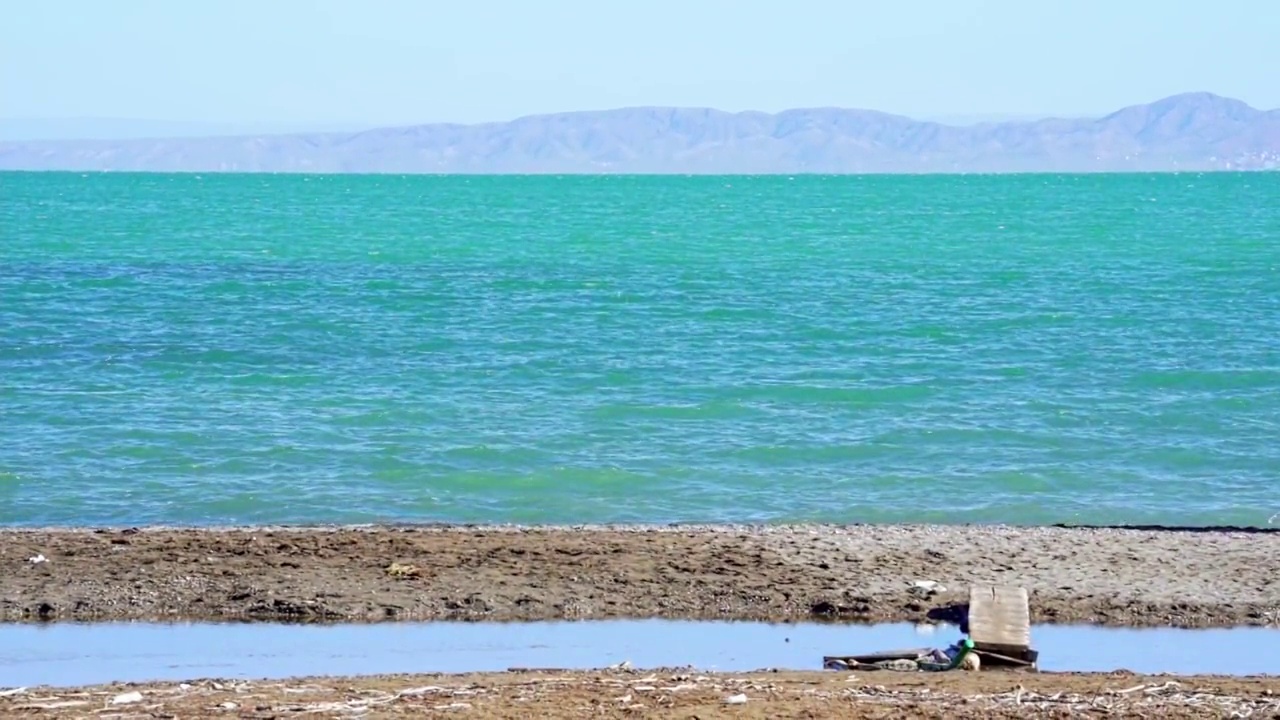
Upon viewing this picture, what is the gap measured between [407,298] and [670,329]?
813cm

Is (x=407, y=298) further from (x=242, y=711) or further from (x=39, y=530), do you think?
(x=242, y=711)

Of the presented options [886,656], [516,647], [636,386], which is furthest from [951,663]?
[636,386]

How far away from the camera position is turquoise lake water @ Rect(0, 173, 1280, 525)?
18.9 metres

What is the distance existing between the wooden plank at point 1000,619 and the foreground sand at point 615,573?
16.8 inches

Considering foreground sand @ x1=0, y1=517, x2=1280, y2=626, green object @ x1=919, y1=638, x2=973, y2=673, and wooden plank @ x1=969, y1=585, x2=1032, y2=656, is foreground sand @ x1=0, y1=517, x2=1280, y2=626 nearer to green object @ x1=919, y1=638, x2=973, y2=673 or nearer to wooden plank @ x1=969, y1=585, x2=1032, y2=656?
wooden plank @ x1=969, y1=585, x2=1032, y2=656

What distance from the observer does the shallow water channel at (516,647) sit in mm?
11562

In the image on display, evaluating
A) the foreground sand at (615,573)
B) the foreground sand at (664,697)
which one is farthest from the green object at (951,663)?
the foreground sand at (615,573)

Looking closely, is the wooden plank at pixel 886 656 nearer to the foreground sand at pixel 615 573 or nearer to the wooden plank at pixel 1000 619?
the wooden plank at pixel 1000 619

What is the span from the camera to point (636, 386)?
26328 millimetres

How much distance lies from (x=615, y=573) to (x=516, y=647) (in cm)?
199

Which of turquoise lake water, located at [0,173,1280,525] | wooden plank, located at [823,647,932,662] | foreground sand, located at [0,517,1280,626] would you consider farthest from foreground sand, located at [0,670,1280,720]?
turquoise lake water, located at [0,173,1280,525]

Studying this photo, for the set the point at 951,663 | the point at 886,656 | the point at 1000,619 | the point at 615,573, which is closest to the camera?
the point at 951,663

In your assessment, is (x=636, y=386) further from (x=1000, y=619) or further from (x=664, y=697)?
(x=664, y=697)

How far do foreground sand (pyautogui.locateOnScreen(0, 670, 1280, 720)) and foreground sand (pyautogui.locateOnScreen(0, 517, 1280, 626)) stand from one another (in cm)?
270
